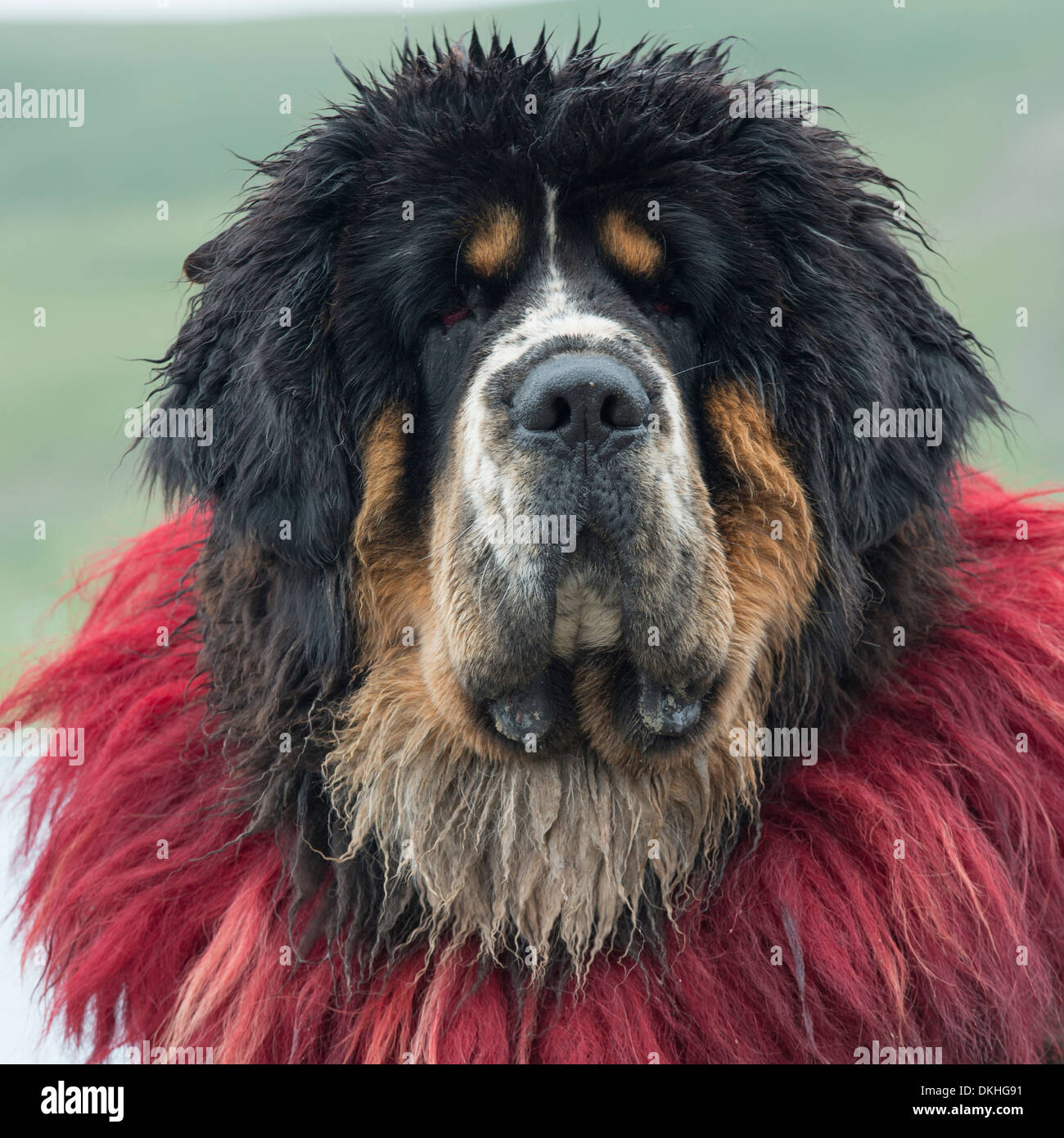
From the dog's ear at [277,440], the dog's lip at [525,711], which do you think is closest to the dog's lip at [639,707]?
the dog's lip at [525,711]

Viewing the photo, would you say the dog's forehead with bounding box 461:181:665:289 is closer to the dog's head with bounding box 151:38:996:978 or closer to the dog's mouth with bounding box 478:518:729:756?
the dog's head with bounding box 151:38:996:978

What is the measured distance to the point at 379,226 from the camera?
216cm

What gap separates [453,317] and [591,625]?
61cm

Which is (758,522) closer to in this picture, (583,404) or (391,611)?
(583,404)

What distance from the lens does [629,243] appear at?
2162 mm

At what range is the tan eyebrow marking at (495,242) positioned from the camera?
2.12 metres

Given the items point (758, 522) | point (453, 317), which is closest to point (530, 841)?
point (758, 522)

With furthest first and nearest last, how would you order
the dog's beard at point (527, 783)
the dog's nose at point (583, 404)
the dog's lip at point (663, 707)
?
the dog's beard at point (527, 783) → the dog's lip at point (663, 707) → the dog's nose at point (583, 404)

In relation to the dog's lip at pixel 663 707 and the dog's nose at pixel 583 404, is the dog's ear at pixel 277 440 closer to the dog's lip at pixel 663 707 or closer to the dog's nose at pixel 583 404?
the dog's nose at pixel 583 404

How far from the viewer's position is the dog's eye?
86.8 inches

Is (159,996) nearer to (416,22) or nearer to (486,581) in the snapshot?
(486,581)

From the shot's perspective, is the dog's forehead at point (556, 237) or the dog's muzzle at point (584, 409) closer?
the dog's muzzle at point (584, 409)

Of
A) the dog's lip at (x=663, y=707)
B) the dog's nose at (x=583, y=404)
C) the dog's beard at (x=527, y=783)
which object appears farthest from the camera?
the dog's beard at (x=527, y=783)

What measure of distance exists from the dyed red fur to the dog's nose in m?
0.80
